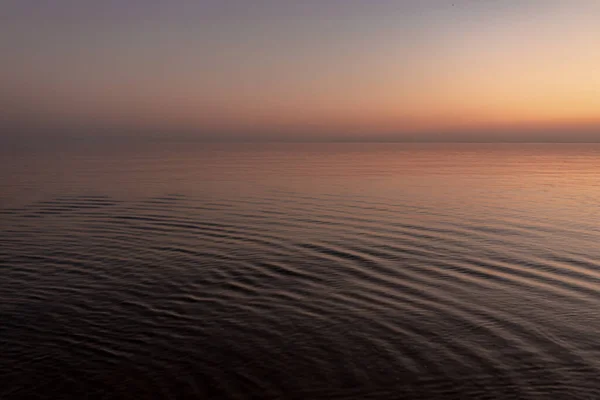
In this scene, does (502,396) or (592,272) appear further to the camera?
(592,272)

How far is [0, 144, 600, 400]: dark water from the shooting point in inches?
398

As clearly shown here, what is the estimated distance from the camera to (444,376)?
33.8 feet

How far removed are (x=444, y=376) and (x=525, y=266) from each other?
9.74 meters

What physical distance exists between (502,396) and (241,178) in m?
→ 45.4

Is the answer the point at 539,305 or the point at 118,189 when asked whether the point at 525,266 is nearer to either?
the point at 539,305

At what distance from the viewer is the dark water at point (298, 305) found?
10109mm

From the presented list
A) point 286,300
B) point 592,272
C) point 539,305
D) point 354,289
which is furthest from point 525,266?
point 286,300

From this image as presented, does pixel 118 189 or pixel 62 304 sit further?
pixel 118 189

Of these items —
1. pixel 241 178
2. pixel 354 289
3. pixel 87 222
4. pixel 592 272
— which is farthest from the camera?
pixel 241 178

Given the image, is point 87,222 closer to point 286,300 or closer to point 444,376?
point 286,300

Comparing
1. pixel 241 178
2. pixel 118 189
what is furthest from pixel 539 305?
pixel 241 178

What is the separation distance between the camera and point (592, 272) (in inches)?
695

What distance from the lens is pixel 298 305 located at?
14.4 m

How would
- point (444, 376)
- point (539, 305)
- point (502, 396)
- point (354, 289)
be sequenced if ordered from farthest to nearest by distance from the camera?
1. point (354, 289)
2. point (539, 305)
3. point (444, 376)
4. point (502, 396)
